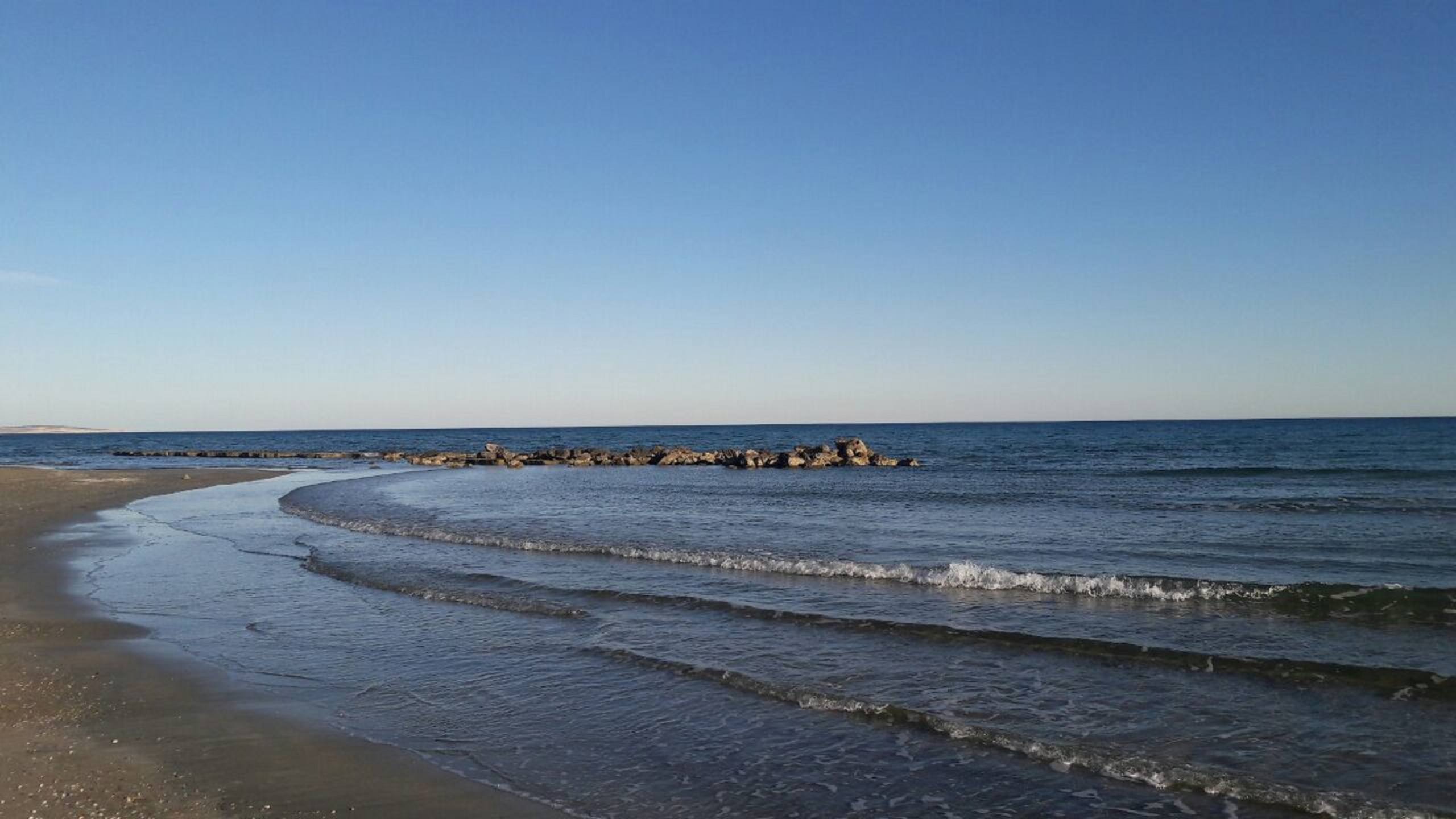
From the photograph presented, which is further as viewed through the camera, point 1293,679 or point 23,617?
point 23,617

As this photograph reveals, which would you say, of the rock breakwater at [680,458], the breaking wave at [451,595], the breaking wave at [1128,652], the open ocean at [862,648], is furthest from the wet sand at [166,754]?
the rock breakwater at [680,458]

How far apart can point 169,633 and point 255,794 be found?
7.12m

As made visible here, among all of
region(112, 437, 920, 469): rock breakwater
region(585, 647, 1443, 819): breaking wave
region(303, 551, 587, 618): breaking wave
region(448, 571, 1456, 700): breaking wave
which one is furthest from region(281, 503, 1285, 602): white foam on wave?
region(112, 437, 920, 469): rock breakwater

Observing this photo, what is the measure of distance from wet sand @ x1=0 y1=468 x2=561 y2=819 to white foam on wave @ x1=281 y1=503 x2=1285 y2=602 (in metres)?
9.57

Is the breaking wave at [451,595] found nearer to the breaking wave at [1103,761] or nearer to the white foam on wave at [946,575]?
the white foam on wave at [946,575]

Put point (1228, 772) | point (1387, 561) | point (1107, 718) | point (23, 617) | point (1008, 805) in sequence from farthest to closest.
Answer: point (1387, 561) → point (23, 617) → point (1107, 718) → point (1228, 772) → point (1008, 805)

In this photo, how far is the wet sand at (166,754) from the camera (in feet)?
21.2

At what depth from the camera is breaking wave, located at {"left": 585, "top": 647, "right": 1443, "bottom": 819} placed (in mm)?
6430

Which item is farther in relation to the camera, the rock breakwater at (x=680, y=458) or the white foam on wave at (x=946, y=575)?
the rock breakwater at (x=680, y=458)

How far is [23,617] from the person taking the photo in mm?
13375

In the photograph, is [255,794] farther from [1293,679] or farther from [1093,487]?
[1093,487]

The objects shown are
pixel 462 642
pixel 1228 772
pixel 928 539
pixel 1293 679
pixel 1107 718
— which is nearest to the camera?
pixel 1228 772

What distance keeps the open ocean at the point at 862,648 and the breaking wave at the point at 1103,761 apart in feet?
0.11

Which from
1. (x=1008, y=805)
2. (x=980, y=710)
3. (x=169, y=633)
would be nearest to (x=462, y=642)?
(x=169, y=633)
